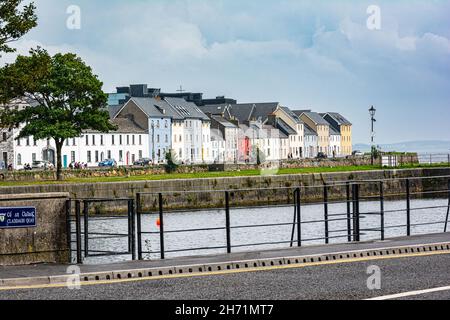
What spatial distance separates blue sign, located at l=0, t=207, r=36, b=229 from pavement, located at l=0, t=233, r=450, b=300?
1.35 metres

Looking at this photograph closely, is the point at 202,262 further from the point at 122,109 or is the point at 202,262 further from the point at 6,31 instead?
the point at 122,109

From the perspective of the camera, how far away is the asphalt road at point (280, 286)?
14805mm

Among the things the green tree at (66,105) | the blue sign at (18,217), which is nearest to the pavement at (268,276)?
the blue sign at (18,217)

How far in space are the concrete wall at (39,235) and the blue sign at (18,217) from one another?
0.08 meters

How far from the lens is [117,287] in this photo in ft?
53.3

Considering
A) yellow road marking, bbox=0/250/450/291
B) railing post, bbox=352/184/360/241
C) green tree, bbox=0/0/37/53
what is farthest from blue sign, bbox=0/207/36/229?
green tree, bbox=0/0/37/53

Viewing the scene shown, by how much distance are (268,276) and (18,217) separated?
227 inches

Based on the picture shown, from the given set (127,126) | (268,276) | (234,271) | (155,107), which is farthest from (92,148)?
(268,276)

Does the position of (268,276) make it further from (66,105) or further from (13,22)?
(66,105)

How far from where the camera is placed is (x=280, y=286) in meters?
15.9

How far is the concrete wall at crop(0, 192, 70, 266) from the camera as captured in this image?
2019 centimetres

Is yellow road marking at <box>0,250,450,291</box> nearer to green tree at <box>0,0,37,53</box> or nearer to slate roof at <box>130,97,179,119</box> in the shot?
green tree at <box>0,0,37,53</box>
